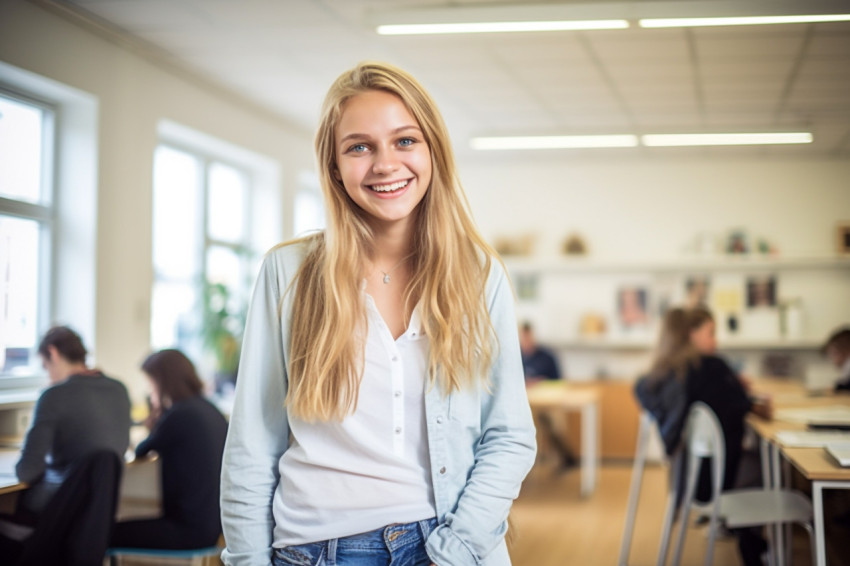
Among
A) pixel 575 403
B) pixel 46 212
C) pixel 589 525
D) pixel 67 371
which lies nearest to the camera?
pixel 67 371

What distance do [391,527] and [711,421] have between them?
2.82 m

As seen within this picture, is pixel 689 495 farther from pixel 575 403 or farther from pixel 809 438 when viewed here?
pixel 575 403

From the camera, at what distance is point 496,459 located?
1281mm

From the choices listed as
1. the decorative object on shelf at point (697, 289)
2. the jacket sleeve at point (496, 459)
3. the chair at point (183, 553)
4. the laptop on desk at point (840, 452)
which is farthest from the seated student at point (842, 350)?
the jacket sleeve at point (496, 459)

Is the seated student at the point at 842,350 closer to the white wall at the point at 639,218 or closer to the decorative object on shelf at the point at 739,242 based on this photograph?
the white wall at the point at 639,218

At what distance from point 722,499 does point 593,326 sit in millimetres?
4970

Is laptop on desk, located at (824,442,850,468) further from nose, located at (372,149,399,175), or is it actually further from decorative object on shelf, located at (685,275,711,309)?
decorative object on shelf, located at (685,275,711,309)

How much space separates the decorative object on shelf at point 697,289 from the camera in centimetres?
848

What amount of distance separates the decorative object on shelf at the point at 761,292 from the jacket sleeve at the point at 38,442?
271 inches

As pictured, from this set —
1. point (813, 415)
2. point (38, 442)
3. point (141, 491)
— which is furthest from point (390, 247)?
point (141, 491)

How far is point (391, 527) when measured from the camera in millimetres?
1205

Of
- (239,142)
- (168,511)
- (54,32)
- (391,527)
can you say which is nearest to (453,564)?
(391,527)

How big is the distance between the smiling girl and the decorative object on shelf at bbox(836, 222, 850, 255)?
7.55m

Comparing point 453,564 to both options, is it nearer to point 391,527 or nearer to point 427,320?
point 391,527
